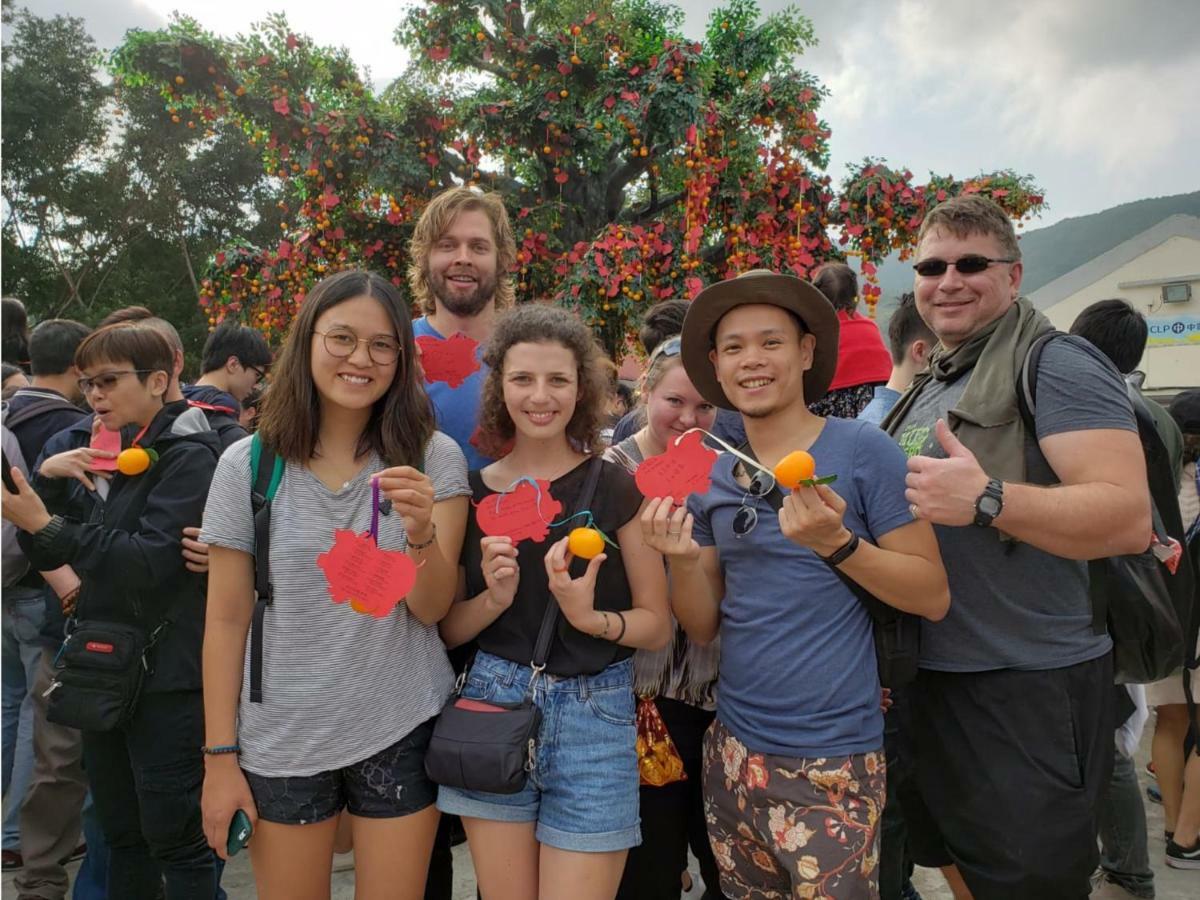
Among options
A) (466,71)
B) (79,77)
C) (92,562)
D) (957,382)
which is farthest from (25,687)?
(79,77)

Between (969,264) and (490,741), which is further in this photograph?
(969,264)

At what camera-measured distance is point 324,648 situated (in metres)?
1.70

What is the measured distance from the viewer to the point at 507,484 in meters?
1.91

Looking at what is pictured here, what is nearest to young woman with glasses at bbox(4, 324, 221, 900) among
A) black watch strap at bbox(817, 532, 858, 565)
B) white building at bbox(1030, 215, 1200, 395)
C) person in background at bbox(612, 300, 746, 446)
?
person in background at bbox(612, 300, 746, 446)

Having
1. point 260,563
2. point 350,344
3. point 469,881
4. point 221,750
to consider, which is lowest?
point 469,881

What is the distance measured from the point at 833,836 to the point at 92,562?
2066 mm

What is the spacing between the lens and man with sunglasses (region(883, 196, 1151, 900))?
1583 mm

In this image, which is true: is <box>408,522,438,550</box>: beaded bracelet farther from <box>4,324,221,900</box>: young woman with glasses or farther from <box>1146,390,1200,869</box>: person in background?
<box>1146,390,1200,869</box>: person in background

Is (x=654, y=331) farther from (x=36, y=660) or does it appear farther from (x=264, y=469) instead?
(x=36, y=660)

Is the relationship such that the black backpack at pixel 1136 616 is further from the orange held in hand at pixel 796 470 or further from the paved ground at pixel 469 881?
the paved ground at pixel 469 881

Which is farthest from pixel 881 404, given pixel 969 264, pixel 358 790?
pixel 358 790

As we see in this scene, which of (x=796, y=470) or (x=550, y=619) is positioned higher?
(x=796, y=470)

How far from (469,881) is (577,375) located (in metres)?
2.31

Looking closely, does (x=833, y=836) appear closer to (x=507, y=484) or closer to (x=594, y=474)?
(x=594, y=474)
